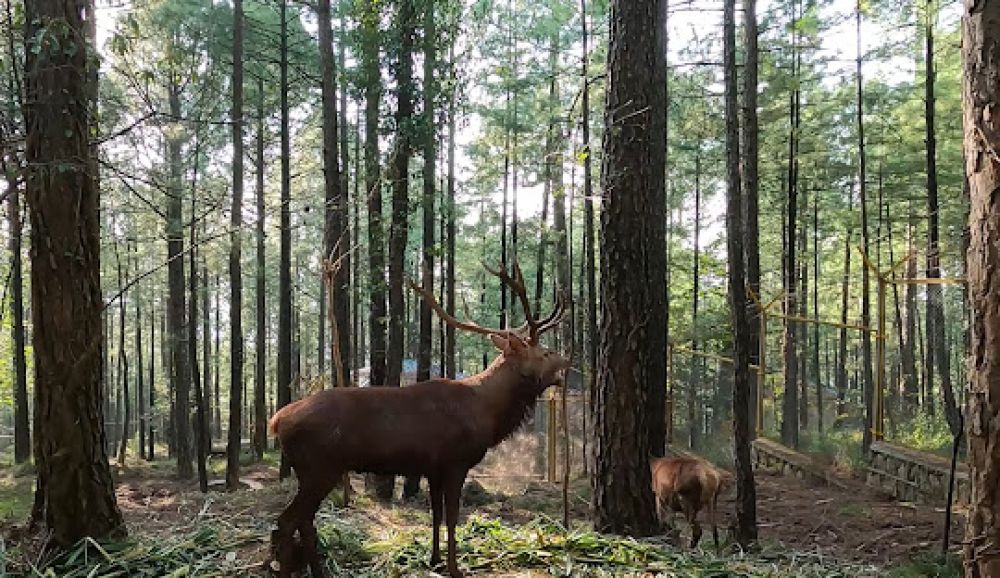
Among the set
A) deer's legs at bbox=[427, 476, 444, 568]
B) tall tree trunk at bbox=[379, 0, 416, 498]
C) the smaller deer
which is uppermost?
tall tree trunk at bbox=[379, 0, 416, 498]

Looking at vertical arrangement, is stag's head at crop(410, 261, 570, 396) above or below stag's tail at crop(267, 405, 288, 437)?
above

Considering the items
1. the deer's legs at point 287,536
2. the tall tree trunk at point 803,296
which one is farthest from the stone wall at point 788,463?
the tall tree trunk at point 803,296

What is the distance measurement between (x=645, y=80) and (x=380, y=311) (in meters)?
7.40

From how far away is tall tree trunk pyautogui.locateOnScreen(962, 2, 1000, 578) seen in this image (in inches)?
151

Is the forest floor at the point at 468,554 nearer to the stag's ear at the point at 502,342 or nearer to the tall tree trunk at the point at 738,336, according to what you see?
the tall tree trunk at the point at 738,336

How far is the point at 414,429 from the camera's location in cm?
494

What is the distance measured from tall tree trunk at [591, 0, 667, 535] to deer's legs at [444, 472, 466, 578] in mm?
1753

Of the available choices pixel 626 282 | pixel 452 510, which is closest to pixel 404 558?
pixel 452 510

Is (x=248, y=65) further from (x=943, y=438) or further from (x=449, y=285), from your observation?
(x=943, y=438)

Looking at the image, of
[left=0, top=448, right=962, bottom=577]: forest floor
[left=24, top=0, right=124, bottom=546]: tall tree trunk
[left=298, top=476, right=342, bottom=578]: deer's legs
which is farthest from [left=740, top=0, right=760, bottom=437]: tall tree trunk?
[left=24, top=0, right=124, bottom=546]: tall tree trunk

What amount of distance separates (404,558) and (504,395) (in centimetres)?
132

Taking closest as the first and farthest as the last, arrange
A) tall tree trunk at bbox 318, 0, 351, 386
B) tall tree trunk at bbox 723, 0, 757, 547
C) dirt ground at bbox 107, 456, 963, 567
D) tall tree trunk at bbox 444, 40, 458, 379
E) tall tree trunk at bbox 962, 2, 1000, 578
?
tall tree trunk at bbox 962, 2, 1000, 578 → tall tree trunk at bbox 723, 0, 757, 547 → dirt ground at bbox 107, 456, 963, 567 → tall tree trunk at bbox 318, 0, 351, 386 → tall tree trunk at bbox 444, 40, 458, 379

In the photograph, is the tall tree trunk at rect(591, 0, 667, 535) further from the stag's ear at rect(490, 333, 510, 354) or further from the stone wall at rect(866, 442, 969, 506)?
the stone wall at rect(866, 442, 969, 506)

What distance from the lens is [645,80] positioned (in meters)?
6.54
